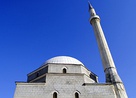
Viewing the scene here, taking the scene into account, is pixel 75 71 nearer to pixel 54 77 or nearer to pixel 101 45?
pixel 54 77

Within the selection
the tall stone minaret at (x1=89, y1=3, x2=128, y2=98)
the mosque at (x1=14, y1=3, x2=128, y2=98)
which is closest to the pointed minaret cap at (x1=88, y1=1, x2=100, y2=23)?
the tall stone minaret at (x1=89, y1=3, x2=128, y2=98)

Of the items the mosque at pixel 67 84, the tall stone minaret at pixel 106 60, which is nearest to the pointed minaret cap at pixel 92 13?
the tall stone minaret at pixel 106 60

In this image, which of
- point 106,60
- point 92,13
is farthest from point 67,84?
point 92,13

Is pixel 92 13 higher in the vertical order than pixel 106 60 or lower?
higher

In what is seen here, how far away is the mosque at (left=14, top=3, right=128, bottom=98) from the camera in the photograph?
895 centimetres

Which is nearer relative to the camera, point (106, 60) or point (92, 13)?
point (106, 60)

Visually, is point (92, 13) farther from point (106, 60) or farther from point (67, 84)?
point (67, 84)

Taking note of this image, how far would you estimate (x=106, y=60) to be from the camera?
452 inches

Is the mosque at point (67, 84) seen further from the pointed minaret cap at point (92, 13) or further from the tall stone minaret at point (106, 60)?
the pointed minaret cap at point (92, 13)

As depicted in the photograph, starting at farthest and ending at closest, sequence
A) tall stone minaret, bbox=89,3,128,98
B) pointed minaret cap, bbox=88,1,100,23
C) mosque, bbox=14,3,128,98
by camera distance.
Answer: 1. pointed minaret cap, bbox=88,1,100,23
2. tall stone minaret, bbox=89,3,128,98
3. mosque, bbox=14,3,128,98

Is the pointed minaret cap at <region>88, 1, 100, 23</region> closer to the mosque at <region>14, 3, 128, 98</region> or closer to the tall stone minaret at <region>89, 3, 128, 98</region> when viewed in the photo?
the tall stone minaret at <region>89, 3, 128, 98</region>

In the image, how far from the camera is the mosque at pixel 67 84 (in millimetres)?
8945

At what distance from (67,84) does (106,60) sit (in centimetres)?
395

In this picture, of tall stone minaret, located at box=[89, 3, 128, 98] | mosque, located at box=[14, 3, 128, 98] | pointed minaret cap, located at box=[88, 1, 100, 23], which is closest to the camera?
mosque, located at box=[14, 3, 128, 98]
